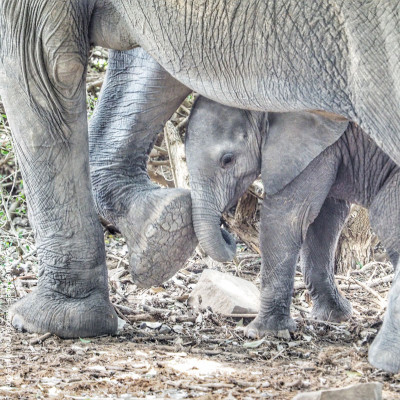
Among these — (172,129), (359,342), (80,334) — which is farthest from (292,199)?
(172,129)

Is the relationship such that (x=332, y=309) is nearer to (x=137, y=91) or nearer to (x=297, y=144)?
(x=297, y=144)

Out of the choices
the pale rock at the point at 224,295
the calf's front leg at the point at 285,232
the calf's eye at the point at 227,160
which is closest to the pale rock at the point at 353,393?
the calf's front leg at the point at 285,232

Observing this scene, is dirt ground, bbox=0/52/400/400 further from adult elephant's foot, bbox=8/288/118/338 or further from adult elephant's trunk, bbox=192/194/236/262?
adult elephant's trunk, bbox=192/194/236/262

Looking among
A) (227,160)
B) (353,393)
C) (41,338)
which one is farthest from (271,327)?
(353,393)

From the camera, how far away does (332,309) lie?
181 inches

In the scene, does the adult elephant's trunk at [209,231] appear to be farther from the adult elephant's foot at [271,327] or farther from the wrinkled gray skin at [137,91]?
the adult elephant's foot at [271,327]

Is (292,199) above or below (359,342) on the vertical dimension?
above

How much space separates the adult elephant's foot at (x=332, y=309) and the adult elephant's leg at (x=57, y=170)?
3.98 feet

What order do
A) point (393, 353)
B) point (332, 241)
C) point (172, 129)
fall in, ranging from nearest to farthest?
point (393, 353) < point (332, 241) < point (172, 129)

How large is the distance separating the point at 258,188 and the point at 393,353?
2.39 meters

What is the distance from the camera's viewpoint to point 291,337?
158 inches

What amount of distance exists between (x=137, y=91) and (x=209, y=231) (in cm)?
79

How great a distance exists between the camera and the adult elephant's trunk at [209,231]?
12.7 feet

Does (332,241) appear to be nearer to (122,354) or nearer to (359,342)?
(359,342)
